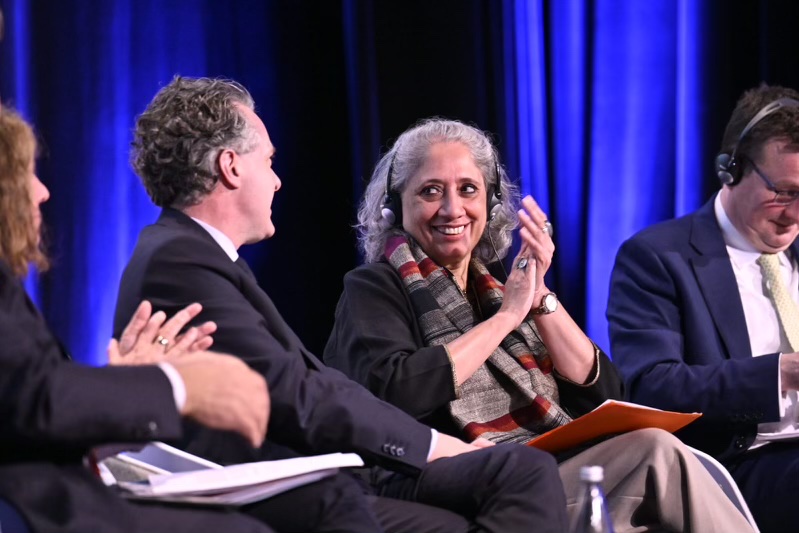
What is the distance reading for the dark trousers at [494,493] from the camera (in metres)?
2.02

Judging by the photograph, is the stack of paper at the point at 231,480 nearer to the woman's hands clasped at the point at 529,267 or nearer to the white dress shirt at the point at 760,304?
the woman's hands clasped at the point at 529,267

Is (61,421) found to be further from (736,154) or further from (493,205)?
(736,154)

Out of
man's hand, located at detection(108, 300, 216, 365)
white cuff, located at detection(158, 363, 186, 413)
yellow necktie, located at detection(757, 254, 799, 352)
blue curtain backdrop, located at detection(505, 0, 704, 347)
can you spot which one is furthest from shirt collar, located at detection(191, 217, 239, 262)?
blue curtain backdrop, located at detection(505, 0, 704, 347)

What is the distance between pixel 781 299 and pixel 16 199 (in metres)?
2.16

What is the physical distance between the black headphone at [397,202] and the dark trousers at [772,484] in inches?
36.1

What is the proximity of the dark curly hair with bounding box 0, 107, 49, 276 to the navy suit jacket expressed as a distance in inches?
70.0

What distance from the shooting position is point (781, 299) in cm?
301

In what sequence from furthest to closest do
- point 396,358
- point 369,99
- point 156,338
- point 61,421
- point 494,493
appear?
point 369,99, point 396,358, point 494,493, point 156,338, point 61,421

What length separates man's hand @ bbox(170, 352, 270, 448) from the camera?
1420mm

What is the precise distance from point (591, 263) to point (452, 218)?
1407mm

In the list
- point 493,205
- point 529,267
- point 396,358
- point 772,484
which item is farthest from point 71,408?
point 772,484

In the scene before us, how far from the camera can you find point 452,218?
271 centimetres

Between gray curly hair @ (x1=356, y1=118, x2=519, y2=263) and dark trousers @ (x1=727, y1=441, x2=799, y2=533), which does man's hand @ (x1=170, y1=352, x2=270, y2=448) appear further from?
dark trousers @ (x1=727, y1=441, x2=799, y2=533)

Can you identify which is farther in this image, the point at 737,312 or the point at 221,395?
the point at 737,312
